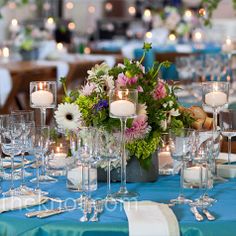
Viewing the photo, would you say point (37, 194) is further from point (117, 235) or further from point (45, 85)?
point (45, 85)

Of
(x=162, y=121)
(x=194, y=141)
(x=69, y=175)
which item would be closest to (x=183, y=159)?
(x=194, y=141)

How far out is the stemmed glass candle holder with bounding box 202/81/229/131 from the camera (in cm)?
261

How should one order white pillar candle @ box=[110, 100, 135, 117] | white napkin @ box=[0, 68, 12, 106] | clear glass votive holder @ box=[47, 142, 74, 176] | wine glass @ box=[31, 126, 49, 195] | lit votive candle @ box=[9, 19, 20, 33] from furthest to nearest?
lit votive candle @ box=[9, 19, 20, 33]
white napkin @ box=[0, 68, 12, 106]
clear glass votive holder @ box=[47, 142, 74, 176]
wine glass @ box=[31, 126, 49, 195]
white pillar candle @ box=[110, 100, 135, 117]

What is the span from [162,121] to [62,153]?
1.20 ft

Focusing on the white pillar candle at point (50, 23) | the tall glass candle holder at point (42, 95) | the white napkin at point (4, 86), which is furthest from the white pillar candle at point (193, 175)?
the white pillar candle at point (50, 23)

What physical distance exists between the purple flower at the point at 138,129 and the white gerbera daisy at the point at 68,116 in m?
0.17

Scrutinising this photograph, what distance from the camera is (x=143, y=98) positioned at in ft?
7.43

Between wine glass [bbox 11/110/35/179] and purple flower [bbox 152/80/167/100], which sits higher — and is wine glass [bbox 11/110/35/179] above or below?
below

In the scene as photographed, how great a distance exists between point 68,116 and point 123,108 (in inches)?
11.5

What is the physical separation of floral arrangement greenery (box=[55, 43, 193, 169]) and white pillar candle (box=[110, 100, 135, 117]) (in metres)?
0.10

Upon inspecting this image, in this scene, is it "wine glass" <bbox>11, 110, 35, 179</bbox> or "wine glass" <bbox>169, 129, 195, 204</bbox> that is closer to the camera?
"wine glass" <bbox>169, 129, 195, 204</bbox>

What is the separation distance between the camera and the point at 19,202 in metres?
2.04

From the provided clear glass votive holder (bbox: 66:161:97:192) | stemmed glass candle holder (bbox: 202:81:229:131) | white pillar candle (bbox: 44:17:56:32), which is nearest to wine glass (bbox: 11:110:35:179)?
clear glass votive holder (bbox: 66:161:97:192)

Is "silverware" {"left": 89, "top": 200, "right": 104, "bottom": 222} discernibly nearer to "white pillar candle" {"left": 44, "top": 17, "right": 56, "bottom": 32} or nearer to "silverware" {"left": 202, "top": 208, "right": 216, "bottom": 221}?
"silverware" {"left": 202, "top": 208, "right": 216, "bottom": 221}
